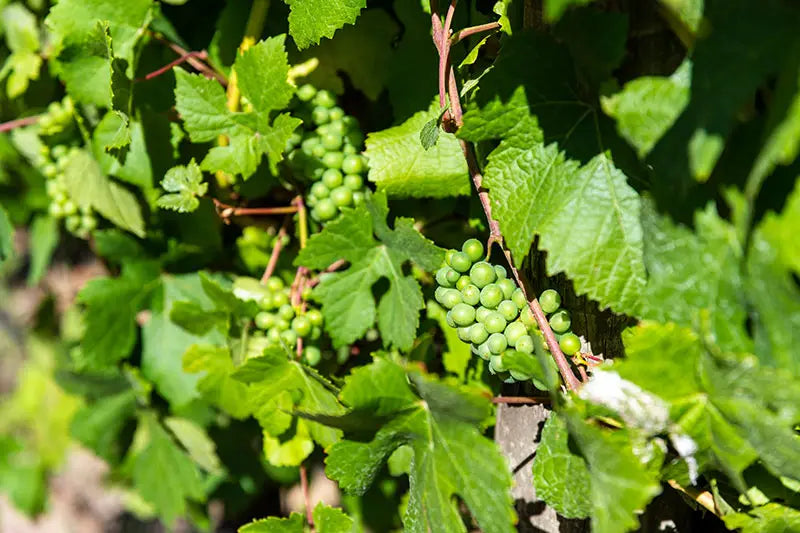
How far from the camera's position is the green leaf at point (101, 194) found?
1.39 m

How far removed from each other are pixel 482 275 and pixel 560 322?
119mm

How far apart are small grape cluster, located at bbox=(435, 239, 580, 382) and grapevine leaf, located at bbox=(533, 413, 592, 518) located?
3.5 inches

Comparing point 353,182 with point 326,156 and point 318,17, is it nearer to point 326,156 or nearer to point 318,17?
point 326,156

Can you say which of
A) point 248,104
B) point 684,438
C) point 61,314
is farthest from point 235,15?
point 61,314

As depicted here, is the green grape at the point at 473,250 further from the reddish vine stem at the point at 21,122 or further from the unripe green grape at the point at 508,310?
the reddish vine stem at the point at 21,122

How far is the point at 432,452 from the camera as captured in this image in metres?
0.94

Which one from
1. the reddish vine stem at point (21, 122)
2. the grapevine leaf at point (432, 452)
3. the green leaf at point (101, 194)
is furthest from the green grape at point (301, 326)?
the reddish vine stem at point (21, 122)

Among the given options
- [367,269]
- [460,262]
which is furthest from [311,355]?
[460,262]

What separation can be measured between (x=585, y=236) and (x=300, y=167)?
1.88 feet

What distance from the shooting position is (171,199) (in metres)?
1.22

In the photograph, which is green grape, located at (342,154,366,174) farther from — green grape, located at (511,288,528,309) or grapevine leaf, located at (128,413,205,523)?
grapevine leaf, located at (128,413,205,523)

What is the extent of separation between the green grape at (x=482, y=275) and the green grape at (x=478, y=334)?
5 cm

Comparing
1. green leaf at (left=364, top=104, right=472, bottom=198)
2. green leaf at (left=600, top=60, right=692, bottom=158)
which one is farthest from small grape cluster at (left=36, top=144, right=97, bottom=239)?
green leaf at (left=600, top=60, right=692, bottom=158)

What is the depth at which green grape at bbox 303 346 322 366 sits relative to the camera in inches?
49.5
